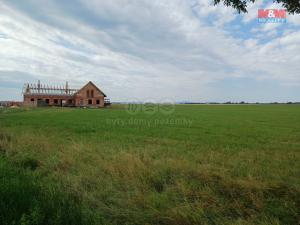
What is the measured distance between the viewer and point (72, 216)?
4477 mm

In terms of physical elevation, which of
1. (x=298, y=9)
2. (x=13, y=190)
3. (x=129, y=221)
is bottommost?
(x=129, y=221)

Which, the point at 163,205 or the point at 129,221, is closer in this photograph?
the point at 129,221

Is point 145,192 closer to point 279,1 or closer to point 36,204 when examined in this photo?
point 36,204

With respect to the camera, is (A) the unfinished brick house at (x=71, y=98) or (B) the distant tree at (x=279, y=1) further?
(A) the unfinished brick house at (x=71, y=98)

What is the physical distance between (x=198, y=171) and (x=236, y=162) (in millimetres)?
2413

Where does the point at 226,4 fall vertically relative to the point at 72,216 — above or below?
above

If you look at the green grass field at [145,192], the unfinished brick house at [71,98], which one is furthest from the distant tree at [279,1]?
the unfinished brick house at [71,98]

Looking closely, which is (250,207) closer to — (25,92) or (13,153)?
(13,153)

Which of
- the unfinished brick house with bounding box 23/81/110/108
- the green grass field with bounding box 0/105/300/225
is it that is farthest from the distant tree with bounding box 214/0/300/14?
the unfinished brick house with bounding box 23/81/110/108

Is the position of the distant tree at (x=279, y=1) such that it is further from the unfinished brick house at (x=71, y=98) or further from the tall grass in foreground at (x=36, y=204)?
the unfinished brick house at (x=71, y=98)

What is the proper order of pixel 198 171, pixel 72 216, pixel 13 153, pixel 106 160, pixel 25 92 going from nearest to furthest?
pixel 72 216 → pixel 198 171 → pixel 106 160 → pixel 13 153 → pixel 25 92

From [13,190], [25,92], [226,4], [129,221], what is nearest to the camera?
[129,221]

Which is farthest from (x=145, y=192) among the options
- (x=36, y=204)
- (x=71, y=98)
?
(x=71, y=98)

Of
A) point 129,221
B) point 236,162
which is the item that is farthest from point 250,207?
point 236,162
